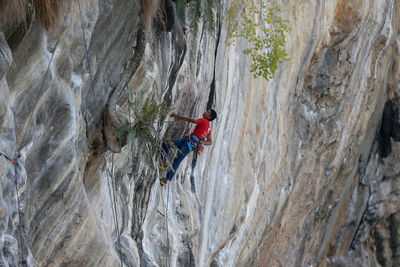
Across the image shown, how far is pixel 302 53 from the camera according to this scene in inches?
460

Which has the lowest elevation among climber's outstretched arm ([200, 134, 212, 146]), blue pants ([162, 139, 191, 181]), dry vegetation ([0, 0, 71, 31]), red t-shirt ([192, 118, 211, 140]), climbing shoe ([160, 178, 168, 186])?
climbing shoe ([160, 178, 168, 186])

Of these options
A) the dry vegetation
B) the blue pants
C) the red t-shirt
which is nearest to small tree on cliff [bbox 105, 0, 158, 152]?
the dry vegetation

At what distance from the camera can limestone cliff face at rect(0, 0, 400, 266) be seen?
16.7 feet

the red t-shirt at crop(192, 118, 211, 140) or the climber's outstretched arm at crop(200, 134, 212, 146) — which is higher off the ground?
the red t-shirt at crop(192, 118, 211, 140)

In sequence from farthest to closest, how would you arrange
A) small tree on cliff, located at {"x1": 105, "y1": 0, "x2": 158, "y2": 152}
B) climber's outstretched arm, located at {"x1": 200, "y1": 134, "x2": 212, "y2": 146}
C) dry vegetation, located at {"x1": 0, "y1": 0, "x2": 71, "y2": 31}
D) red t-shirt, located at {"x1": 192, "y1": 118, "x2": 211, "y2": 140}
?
climber's outstretched arm, located at {"x1": 200, "y1": 134, "x2": 212, "y2": 146}
red t-shirt, located at {"x1": 192, "y1": 118, "x2": 211, "y2": 140}
small tree on cliff, located at {"x1": 105, "y1": 0, "x2": 158, "y2": 152}
dry vegetation, located at {"x1": 0, "y1": 0, "x2": 71, "y2": 31}

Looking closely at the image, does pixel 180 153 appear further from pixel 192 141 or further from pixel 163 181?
pixel 163 181

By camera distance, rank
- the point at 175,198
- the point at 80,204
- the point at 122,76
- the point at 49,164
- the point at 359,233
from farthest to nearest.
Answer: the point at 359,233 < the point at 175,198 < the point at 122,76 < the point at 80,204 < the point at 49,164

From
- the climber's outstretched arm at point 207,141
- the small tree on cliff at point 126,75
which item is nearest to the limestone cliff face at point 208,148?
the small tree on cliff at point 126,75

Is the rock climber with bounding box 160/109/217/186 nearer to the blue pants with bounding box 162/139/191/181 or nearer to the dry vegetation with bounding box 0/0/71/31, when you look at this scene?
the blue pants with bounding box 162/139/191/181

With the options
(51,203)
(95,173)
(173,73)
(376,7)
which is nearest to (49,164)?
(51,203)

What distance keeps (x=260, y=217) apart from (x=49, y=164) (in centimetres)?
711

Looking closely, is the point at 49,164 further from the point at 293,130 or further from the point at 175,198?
the point at 293,130

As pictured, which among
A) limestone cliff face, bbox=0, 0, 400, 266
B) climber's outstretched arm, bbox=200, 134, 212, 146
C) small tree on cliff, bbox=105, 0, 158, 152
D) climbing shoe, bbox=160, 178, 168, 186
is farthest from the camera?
climber's outstretched arm, bbox=200, 134, 212, 146

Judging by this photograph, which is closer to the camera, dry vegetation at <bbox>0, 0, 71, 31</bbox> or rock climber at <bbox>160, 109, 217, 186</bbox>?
dry vegetation at <bbox>0, 0, 71, 31</bbox>
